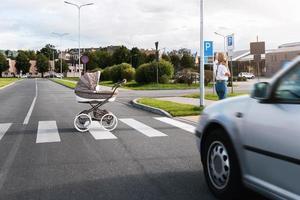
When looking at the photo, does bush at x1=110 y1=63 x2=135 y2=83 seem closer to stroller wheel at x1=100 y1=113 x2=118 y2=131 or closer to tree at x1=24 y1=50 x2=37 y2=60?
stroller wheel at x1=100 y1=113 x2=118 y2=131

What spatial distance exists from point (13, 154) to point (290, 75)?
557cm

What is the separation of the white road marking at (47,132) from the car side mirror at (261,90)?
6.17 m

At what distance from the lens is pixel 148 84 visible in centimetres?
4756

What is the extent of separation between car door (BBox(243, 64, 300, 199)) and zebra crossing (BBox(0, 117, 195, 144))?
5839mm

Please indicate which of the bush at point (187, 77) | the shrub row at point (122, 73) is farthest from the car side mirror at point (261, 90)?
the shrub row at point (122, 73)

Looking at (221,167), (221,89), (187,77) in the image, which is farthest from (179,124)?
(187,77)

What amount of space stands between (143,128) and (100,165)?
4730 millimetres

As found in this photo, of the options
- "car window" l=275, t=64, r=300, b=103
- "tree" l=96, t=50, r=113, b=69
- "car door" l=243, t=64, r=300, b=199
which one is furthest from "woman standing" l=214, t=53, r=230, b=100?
"tree" l=96, t=50, r=113, b=69

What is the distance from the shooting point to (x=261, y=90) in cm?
467

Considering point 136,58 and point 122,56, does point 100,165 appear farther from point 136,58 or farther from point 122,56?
point 122,56

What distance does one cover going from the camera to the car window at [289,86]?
441 centimetres

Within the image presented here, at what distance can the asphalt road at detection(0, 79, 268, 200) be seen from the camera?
229 inches

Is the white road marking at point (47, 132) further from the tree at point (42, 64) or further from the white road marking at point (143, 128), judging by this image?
the tree at point (42, 64)

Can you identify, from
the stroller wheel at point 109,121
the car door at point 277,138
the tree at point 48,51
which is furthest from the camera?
the tree at point 48,51
